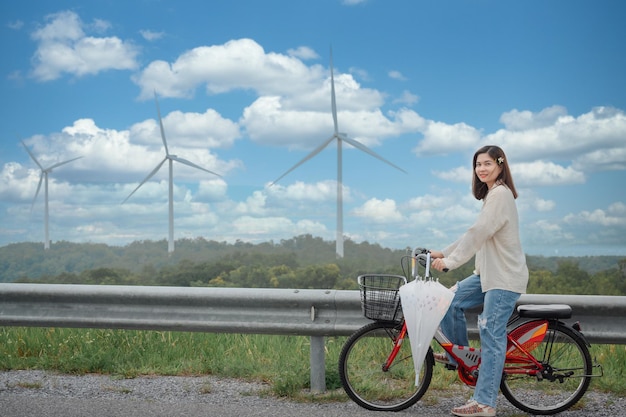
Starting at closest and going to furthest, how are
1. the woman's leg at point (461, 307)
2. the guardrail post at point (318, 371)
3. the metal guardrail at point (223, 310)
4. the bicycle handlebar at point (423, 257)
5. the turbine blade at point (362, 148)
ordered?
1. the bicycle handlebar at point (423, 257)
2. the woman's leg at point (461, 307)
3. the metal guardrail at point (223, 310)
4. the guardrail post at point (318, 371)
5. the turbine blade at point (362, 148)

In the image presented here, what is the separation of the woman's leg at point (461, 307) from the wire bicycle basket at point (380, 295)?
41cm

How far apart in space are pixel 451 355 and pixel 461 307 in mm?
363

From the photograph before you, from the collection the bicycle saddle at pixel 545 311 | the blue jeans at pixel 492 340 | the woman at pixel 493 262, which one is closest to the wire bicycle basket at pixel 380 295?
the woman at pixel 493 262

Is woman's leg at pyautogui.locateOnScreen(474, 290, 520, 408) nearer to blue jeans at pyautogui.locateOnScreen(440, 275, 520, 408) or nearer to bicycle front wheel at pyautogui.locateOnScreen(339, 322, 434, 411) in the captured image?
blue jeans at pyautogui.locateOnScreen(440, 275, 520, 408)

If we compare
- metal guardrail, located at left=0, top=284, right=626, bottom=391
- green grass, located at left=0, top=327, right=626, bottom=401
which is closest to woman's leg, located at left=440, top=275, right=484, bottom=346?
metal guardrail, located at left=0, top=284, right=626, bottom=391

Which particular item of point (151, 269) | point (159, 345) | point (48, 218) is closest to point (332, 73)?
point (48, 218)

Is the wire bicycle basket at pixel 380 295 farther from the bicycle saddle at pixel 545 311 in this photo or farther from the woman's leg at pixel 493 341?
the bicycle saddle at pixel 545 311

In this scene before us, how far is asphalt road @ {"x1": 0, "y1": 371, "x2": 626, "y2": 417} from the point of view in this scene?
510cm

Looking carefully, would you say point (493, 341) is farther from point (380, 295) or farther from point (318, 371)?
point (318, 371)

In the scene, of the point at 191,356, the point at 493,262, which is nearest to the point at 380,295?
the point at 493,262

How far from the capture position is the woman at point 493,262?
16.2ft

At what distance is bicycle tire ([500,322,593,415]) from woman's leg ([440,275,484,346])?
0.41 metres

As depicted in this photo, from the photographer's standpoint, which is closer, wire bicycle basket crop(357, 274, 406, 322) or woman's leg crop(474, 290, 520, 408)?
woman's leg crop(474, 290, 520, 408)

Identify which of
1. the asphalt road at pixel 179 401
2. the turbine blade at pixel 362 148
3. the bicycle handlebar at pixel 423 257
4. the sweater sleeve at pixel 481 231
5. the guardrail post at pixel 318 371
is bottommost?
the asphalt road at pixel 179 401
